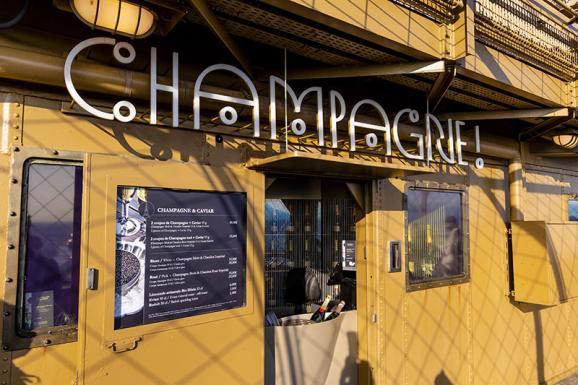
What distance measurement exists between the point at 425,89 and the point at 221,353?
3541 millimetres

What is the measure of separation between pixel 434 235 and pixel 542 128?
2.61 metres

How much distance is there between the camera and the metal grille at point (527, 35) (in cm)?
425

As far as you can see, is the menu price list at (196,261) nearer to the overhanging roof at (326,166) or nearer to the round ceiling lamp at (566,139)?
the overhanging roof at (326,166)

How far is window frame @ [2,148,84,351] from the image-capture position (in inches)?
101

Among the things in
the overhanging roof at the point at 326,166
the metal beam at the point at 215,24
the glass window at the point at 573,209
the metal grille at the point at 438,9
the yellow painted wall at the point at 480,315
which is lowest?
the yellow painted wall at the point at 480,315

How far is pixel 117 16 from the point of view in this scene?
8.14 ft

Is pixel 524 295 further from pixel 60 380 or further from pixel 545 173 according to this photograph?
pixel 60 380

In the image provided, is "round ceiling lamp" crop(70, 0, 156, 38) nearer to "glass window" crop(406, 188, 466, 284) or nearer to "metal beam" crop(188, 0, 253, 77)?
"metal beam" crop(188, 0, 253, 77)

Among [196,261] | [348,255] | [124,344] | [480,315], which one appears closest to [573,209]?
[480,315]

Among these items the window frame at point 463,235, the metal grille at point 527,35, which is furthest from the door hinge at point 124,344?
the metal grille at point 527,35

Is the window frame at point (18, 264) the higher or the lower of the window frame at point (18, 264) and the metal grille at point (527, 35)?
the lower

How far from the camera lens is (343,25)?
3074 mm

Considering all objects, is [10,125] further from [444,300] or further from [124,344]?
[444,300]

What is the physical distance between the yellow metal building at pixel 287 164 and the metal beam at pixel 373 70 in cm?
2
